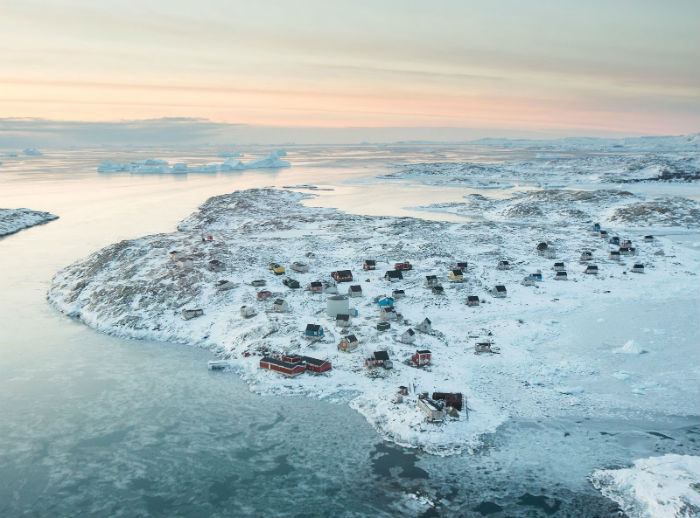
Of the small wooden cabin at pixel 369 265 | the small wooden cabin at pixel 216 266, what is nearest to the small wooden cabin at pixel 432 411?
the small wooden cabin at pixel 369 265

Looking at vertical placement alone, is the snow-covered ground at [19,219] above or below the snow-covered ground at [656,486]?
above

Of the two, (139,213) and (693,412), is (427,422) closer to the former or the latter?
(693,412)

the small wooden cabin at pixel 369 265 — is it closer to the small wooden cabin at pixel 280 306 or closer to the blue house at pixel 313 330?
the small wooden cabin at pixel 280 306

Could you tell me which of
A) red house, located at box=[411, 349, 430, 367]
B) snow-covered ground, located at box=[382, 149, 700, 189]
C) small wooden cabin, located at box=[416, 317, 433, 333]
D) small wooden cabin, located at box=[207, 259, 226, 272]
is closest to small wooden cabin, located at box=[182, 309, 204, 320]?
small wooden cabin, located at box=[207, 259, 226, 272]

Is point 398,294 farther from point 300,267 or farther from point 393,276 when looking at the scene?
point 300,267

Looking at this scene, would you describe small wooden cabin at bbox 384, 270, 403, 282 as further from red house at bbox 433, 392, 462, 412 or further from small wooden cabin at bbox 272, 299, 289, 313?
red house at bbox 433, 392, 462, 412

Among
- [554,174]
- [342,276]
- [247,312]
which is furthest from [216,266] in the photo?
[554,174]

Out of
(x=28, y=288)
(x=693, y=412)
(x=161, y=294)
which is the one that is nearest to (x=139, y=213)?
(x=28, y=288)
